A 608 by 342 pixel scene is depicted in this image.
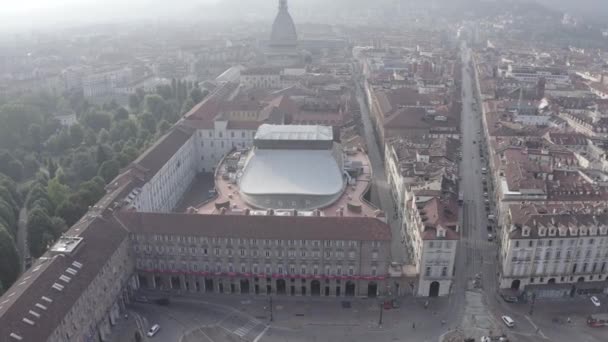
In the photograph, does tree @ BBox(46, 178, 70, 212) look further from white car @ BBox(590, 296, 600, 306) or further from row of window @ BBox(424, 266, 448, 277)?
white car @ BBox(590, 296, 600, 306)

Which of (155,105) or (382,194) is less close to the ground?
(155,105)

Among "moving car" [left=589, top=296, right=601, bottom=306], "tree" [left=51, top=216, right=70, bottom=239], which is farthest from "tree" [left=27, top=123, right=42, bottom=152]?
"moving car" [left=589, top=296, right=601, bottom=306]

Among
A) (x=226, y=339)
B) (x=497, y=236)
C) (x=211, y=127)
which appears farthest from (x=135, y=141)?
(x=497, y=236)

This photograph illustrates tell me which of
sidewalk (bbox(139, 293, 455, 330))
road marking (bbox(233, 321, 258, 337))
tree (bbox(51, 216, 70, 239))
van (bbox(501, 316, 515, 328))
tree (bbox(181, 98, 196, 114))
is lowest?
road marking (bbox(233, 321, 258, 337))

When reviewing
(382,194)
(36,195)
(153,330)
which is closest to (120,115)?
(36,195)

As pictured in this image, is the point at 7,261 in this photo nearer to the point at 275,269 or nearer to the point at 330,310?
the point at 275,269
